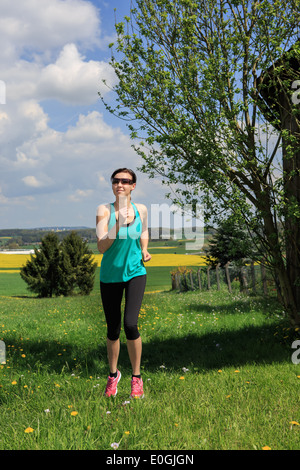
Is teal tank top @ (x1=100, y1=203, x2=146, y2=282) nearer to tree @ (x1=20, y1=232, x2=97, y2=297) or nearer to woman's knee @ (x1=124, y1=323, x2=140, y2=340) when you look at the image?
woman's knee @ (x1=124, y1=323, x2=140, y2=340)

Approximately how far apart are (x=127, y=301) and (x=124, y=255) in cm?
46

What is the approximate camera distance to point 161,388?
459cm

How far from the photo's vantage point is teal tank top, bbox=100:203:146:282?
3.91 metres

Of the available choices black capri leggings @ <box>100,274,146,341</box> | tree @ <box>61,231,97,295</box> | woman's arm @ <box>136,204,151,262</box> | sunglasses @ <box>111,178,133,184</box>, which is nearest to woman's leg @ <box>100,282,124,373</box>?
black capri leggings @ <box>100,274,146,341</box>

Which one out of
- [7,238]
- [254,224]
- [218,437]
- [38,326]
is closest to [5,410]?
[218,437]

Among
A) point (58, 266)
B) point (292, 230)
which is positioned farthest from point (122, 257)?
point (58, 266)

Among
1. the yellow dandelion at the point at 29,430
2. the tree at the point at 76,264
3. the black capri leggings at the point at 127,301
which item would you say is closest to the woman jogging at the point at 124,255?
the black capri leggings at the point at 127,301

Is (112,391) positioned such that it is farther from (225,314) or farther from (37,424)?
(225,314)

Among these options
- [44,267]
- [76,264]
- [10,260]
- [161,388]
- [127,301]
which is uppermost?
[127,301]

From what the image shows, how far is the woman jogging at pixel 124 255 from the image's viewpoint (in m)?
3.89

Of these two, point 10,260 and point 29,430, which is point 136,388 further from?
point 10,260

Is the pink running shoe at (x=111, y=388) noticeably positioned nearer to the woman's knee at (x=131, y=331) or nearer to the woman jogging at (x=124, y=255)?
the woman jogging at (x=124, y=255)

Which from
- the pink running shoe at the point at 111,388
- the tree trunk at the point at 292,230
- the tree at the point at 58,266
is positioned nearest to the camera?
the pink running shoe at the point at 111,388

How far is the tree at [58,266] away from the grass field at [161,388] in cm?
2459
